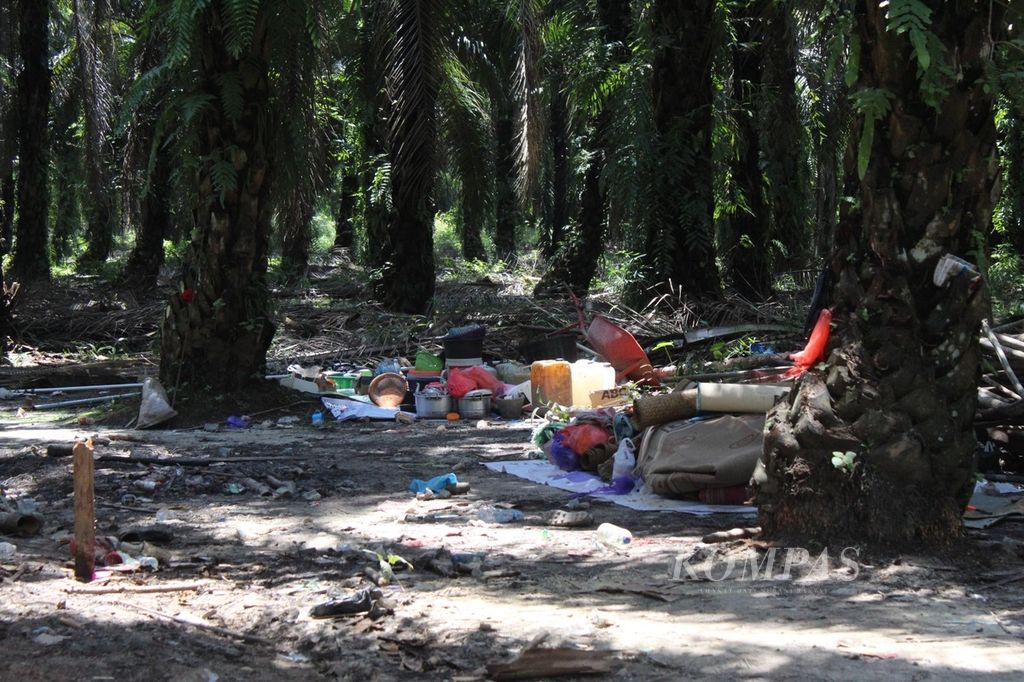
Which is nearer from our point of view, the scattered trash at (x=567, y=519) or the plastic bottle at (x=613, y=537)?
the plastic bottle at (x=613, y=537)

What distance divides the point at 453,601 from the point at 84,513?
1401 millimetres

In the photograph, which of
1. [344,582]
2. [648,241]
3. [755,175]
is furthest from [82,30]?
[344,582]

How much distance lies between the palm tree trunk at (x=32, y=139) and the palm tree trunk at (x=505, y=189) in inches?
314

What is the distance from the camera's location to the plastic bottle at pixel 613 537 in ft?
15.6

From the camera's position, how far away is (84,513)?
3.98m

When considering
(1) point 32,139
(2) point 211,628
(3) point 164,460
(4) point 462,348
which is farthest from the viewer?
(1) point 32,139

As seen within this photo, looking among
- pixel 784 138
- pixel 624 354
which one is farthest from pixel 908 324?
pixel 784 138

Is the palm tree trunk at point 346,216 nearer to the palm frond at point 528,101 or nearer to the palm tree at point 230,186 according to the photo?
the palm frond at point 528,101

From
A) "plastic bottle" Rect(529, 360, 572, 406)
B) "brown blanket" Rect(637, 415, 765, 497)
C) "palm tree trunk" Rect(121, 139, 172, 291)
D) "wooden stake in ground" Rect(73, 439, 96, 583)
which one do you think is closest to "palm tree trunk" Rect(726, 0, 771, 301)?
"plastic bottle" Rect(529, 360, 572, 406)

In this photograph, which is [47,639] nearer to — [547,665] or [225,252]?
[547,665]

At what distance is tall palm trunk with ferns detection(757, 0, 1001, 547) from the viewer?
169 inches

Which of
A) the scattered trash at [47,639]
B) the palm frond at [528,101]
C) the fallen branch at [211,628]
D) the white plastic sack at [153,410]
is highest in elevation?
the palm frond at [528,101]

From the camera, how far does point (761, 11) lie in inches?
496

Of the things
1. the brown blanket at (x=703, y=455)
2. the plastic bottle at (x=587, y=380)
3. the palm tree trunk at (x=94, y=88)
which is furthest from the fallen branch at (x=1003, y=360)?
the palm tree trunk at (x=94, y=88)
